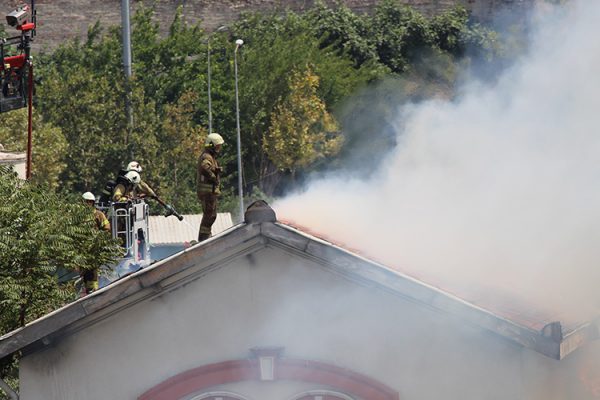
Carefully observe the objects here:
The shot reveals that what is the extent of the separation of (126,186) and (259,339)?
9082 millimetres

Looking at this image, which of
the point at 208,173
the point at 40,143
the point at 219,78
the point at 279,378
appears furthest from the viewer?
the point at 219,78

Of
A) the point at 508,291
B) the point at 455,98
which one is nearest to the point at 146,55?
the point at 455,98

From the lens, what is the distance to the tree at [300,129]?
177ft

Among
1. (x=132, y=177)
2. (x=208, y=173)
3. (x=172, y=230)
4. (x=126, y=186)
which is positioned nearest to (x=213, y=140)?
(x=208, y=173)

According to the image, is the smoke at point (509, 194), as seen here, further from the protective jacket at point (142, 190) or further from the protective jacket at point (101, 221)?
the protective jacket at point (142, 190)

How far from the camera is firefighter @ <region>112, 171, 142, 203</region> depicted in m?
23.5

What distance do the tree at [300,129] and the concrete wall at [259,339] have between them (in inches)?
1513

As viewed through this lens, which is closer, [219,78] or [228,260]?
[228,260]

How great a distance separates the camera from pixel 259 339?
1499cm

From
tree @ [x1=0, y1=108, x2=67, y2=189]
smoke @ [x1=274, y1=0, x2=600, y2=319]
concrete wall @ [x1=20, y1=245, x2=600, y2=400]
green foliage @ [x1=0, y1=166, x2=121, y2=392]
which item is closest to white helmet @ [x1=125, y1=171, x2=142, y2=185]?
smoke @ [x1=274, y1=0, x2=600, y2=319]

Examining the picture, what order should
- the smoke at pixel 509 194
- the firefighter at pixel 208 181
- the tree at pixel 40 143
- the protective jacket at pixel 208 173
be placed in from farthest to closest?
the tree at pixel 40 143 < the protective jacket at pixel 208 173 < the firefighter at pixel 208 181 < the smoke at pixel 509 194

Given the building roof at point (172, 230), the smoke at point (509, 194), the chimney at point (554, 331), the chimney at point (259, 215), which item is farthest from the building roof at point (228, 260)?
the building roof at point (172, 230)

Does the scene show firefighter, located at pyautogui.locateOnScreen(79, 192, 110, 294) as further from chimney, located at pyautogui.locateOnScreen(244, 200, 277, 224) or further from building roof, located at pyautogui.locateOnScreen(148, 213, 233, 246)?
building roof, located at pyautogui.locateOnScreen(148, 213, 233, 246)

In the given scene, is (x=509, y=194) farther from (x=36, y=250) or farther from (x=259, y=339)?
(x=36, y=250)
